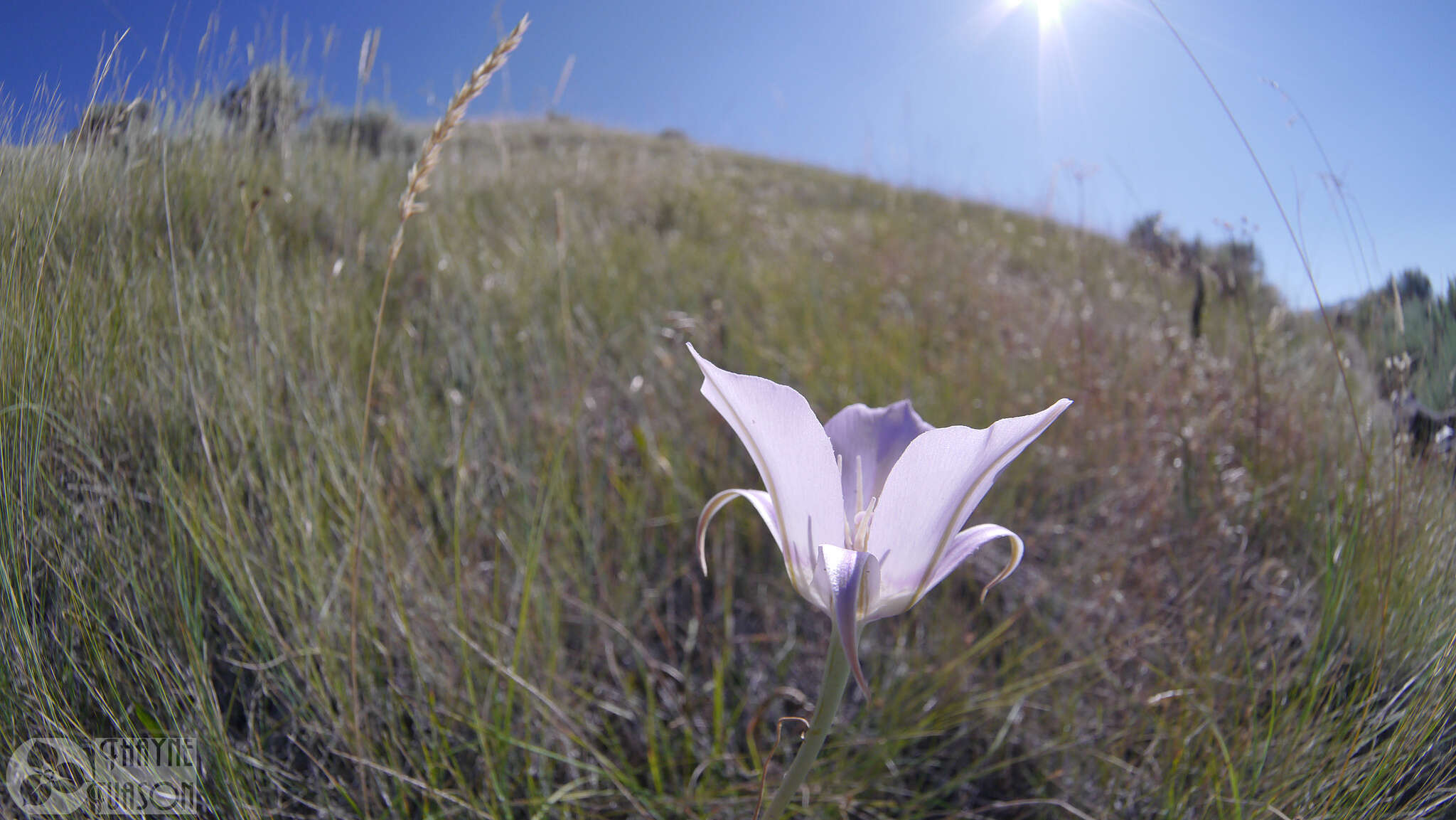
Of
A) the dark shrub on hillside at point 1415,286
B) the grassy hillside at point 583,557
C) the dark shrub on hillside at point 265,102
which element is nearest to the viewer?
the grassy hillside at point 583,557

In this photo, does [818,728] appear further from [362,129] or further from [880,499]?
[362,129]

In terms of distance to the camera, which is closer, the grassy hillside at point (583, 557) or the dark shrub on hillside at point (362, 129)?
the grassy hillside at point (583, 557)

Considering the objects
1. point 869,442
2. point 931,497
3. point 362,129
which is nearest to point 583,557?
point 869,442

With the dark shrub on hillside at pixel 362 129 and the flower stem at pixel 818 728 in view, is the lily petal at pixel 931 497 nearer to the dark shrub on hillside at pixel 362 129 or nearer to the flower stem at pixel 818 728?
the flower stem at pixel 818 728

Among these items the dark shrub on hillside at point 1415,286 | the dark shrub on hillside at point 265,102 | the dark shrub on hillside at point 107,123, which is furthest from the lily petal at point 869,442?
the dark shrub on hillside at point 265,102

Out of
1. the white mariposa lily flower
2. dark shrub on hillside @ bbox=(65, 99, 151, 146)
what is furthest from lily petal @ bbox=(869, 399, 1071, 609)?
dark shrub on hillside @ bbox=(65, 99, 151, 146)

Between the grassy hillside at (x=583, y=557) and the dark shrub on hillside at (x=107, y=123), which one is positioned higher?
the dark shrub on hillside at (x=107, y=123)

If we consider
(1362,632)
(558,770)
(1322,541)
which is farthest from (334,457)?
(1322,541)
